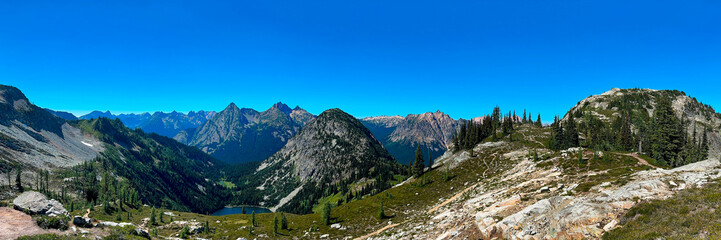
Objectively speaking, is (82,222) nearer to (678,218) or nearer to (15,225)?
(15,225)

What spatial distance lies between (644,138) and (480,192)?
126 meters

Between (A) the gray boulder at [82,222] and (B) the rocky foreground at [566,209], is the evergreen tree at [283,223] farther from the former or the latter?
(A) the gray boulder at [82,222]

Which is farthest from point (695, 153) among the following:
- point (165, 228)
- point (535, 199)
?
point (165, 228)

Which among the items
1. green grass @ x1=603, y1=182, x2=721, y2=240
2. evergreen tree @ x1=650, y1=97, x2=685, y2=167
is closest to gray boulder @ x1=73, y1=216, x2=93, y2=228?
green grass @ x1=603, y1=182, x2=721, y2=240

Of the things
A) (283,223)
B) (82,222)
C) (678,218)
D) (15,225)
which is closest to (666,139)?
(678,218)

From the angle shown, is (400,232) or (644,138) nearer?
(400,232)

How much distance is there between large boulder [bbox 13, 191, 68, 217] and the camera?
34094 mm

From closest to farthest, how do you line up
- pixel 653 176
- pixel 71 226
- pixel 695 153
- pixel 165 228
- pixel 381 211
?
pixel 71 226 → pixel 653 176 → pixel 381 211 → pixel 695 153 → pixel 165 228

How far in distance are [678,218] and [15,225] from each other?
6896 centimetres

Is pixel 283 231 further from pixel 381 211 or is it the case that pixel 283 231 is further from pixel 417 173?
pixel 417 173

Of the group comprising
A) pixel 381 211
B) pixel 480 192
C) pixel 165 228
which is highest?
pixel 480 192

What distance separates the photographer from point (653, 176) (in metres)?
39.0

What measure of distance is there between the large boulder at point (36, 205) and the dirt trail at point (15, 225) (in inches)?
28.5

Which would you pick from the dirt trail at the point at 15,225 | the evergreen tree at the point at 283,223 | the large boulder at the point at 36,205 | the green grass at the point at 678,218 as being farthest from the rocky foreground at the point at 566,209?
Answer: the evergreen tree at the point at 283,223
